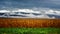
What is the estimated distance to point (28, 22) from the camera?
4059 mm

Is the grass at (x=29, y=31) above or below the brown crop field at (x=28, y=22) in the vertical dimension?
below

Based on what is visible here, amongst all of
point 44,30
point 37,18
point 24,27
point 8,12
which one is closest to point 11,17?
point 8,12

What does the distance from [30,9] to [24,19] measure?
330mm

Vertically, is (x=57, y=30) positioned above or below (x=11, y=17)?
below

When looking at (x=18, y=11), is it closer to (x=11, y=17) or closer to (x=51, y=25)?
(x=11, y=17)

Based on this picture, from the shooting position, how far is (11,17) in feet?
13.2

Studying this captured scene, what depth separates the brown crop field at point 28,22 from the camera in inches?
159

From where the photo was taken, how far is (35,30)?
13.1ft

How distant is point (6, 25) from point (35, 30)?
828 millimetres

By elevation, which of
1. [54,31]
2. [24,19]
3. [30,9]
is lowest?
[54,31]

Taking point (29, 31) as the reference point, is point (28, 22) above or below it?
above

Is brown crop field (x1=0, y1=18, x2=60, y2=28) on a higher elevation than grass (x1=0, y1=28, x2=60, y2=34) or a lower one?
higher

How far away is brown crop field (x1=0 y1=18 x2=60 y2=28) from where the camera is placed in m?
4.04

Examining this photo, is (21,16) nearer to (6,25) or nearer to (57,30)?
(6,25)
